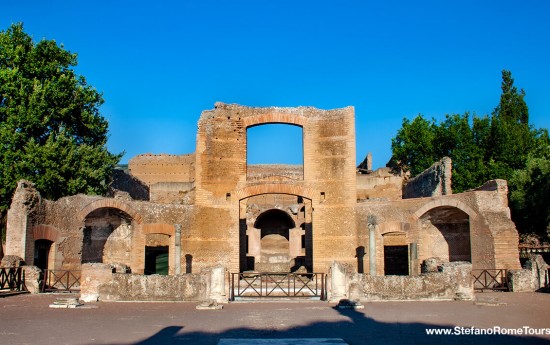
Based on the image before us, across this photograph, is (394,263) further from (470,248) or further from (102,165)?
(102,165)

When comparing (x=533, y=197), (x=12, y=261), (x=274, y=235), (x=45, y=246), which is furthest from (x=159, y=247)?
(x=533, y=197)

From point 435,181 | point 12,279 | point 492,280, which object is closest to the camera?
point 12,279

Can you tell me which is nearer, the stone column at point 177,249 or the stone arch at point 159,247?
the stone column at point 177,249

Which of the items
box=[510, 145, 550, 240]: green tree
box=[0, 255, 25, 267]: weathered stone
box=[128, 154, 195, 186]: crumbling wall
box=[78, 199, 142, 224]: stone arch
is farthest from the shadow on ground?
box=[128, 154, 195, 186]: crumbling wall

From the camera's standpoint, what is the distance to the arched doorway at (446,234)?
2309cm

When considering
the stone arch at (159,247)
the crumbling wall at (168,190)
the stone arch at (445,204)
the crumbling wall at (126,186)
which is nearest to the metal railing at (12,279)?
the stone arch at (159,247)

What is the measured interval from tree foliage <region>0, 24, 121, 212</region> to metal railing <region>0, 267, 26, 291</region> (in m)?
5.76

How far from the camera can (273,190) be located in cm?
2355

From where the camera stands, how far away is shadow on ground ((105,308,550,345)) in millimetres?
8656

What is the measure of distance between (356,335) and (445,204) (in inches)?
545

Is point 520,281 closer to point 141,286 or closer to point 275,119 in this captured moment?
point 275,119

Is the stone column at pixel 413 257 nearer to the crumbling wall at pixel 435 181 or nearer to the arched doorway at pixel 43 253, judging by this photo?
the crumbling wall at pixel 435 181

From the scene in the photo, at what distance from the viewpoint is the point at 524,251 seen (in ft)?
99.0

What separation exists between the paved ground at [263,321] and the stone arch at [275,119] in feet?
36.0
